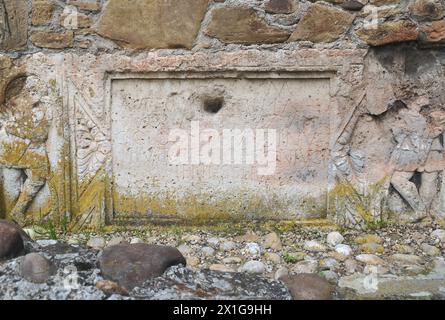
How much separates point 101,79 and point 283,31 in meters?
1.03

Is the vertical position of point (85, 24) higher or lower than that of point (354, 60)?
higher

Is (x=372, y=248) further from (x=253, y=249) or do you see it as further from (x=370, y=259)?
(x=253, y=249)

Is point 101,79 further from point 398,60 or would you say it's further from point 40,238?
point 398,60

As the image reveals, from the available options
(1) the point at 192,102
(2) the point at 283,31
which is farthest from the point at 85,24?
(2) the point at 283,31

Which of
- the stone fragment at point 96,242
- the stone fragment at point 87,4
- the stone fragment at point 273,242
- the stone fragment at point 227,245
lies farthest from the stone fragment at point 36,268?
the stone fragment at point 87,4

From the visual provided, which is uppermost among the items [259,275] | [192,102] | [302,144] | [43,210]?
[192,102]

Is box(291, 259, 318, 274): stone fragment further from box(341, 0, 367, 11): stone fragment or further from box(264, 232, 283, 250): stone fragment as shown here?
box(341, 0, 367, 11): stone fragment

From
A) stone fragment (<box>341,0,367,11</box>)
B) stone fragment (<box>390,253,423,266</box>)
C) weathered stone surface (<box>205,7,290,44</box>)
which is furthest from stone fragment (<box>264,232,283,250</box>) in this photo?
stone fragment (<box>341,0,367,11</box>)

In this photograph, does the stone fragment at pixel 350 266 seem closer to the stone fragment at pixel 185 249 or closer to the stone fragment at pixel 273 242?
the stone fragment at pixel 273 242

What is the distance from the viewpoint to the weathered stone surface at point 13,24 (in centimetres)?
294

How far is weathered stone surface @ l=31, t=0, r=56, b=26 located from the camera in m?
2.94
